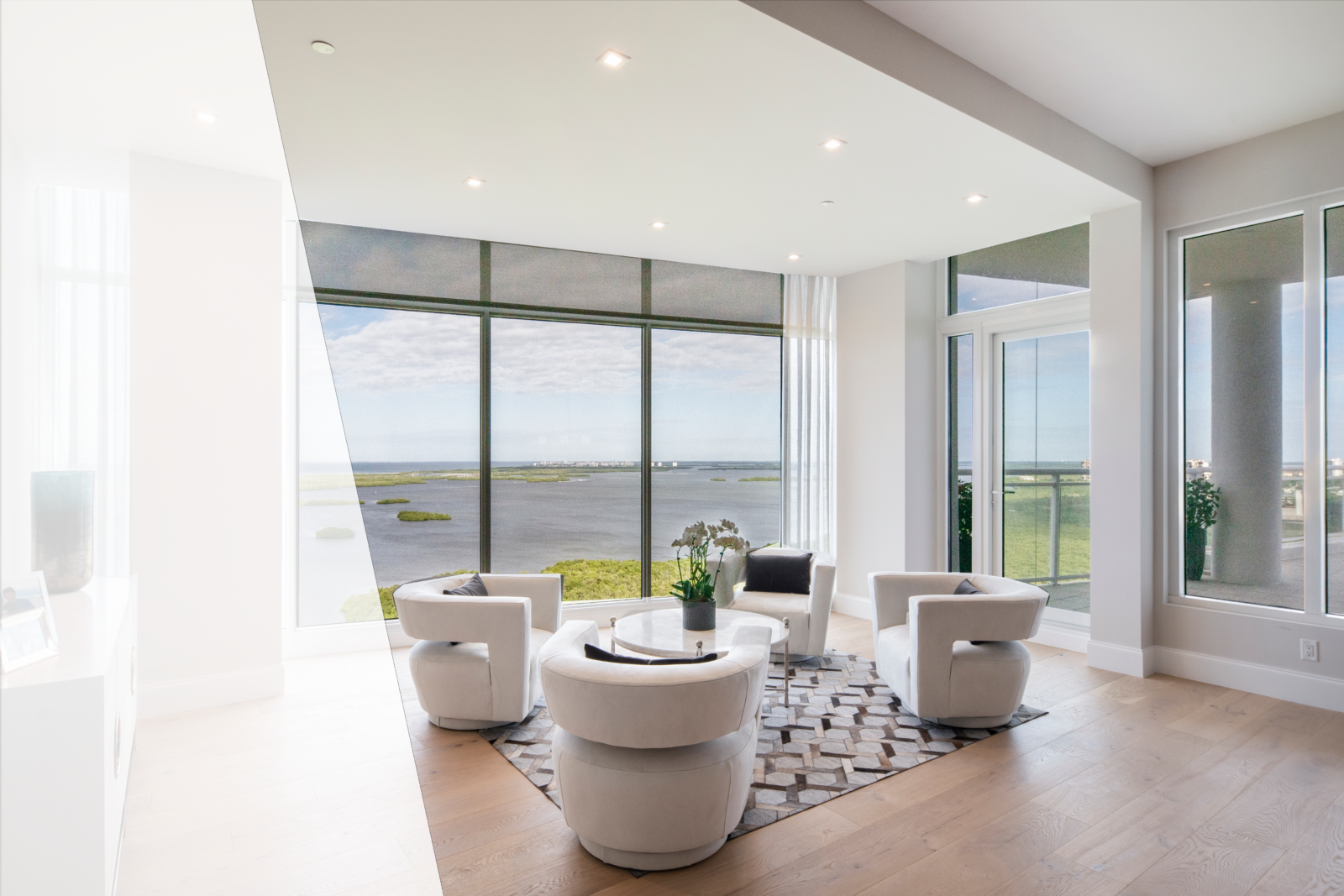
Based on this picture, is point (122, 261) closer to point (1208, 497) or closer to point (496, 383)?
point (496, 383)

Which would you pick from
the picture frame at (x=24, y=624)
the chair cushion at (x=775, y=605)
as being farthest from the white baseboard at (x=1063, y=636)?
the picture frame at (x=24, y=624)

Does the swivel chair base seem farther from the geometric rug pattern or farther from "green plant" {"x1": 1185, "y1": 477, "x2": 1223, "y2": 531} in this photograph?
"green plant" {"x1": 1185, "y1": 477, "x2": 1223, "y2": 531}

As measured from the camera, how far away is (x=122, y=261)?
3447 millimetres

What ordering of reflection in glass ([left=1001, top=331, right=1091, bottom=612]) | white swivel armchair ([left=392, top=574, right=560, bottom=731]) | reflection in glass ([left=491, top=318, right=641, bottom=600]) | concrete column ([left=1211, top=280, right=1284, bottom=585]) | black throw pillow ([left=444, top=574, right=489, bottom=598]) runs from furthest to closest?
reflection in glass ([left=491, top=318, right=641, bottom=600])
reflection in glass ([left=1001, top=331, right=1091, bottom=612])
concrete column ([left=1211, top=280, right=1284, bottom=585])
black throw pillow ([left=444, top=574, right=489, bottom=598])
white swivel armchair ([left=392, top=574, right=560, bottom=731])

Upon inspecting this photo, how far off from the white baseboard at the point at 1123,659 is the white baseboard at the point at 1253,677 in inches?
1.3

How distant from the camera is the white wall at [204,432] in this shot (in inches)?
136

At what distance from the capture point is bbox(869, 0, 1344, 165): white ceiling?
9.15 feet

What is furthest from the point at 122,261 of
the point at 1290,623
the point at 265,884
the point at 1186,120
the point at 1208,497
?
the point at 1290,623

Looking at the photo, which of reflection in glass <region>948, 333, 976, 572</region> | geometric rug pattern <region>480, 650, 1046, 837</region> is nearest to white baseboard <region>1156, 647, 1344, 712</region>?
geometric rug pattern <region>480, 650, 1046, 837</region>

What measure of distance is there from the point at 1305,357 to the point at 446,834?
4.71m

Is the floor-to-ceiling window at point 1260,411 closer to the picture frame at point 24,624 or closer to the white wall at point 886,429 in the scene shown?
the white wall at point 886,429

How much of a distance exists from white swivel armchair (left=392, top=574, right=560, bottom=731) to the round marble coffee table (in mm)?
480

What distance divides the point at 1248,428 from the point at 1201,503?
49 cm

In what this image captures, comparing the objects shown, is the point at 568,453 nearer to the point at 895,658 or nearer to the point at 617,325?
the point at 617,325
